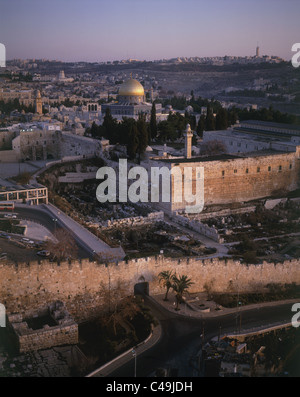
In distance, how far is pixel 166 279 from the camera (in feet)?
23.2

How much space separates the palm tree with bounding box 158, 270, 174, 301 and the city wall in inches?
2.2

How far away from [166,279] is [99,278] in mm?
919

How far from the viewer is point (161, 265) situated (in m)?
7.12

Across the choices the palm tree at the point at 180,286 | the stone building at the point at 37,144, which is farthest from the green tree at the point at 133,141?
the palm tree at the point at 180,286

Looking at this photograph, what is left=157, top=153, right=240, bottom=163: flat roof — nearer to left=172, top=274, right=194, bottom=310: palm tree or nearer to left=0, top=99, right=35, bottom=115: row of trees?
left=172, top=274, right=194, bottom=310: palm tree

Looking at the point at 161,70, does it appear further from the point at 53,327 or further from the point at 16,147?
the point at 53,327

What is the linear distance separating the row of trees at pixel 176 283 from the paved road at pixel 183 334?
27 centimetres

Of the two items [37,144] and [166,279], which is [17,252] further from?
[37,144]

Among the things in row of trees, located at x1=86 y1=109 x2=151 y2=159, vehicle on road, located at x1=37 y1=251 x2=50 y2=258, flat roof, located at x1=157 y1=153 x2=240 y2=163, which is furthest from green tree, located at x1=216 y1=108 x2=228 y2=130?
vehicle on road, located at x1=37 y1=251 x2=50 y2=258

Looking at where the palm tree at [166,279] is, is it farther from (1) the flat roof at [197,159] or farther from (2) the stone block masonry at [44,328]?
(1) the flat roof at [197,159]

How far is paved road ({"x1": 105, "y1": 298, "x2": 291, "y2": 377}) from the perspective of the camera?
5473 mm

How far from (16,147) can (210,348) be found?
518 inches
